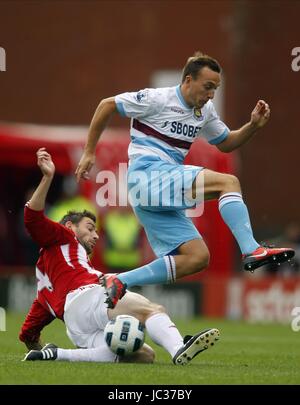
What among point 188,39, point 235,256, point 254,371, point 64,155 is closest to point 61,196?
point 64,155

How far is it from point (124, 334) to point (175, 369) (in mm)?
465

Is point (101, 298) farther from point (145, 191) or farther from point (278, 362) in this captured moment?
point (278, 362)

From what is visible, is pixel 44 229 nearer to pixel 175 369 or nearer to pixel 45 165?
pixel 45 165

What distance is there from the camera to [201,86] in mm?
9195

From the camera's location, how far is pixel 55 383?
24.1ft

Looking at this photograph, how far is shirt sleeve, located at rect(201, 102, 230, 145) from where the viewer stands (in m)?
9.73

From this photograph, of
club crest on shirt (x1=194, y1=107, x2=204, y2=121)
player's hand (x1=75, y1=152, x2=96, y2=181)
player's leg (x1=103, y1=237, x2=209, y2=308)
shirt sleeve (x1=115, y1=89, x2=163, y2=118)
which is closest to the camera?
player's hand (x1=75, y1=152, x2=96, y2=181)

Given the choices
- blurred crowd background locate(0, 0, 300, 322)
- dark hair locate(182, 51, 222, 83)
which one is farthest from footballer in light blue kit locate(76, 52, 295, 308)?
blurred crowd background locate(0, 0, 300, 322)

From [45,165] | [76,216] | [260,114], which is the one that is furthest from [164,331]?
[260,114]

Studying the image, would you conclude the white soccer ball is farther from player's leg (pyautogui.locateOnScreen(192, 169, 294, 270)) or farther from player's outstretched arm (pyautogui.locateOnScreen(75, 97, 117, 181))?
player's outstretched arm (pyautogui.locateOnScreen(75, 97, 117, 181))

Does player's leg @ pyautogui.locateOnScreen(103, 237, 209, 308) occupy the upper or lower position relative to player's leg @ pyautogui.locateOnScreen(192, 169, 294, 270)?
lower

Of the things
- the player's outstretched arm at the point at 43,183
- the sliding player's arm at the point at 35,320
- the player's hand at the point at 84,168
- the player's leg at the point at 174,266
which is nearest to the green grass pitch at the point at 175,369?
the sliding player's arm at the point at 35,320

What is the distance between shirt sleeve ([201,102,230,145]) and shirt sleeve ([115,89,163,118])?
24.6 inches

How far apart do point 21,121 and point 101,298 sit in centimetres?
2026
